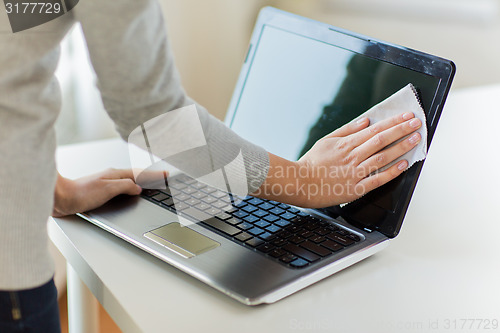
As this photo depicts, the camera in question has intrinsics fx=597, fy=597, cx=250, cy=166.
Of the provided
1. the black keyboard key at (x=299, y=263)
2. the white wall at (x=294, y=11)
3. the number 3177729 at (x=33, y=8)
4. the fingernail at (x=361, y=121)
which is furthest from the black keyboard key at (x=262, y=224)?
the white wall at (x=294, y=11)

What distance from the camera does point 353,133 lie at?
85cm

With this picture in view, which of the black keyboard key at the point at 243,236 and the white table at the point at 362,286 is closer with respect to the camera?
the white table at the point at 362,286

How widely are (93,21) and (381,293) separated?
41cm

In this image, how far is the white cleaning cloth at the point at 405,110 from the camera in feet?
2.51

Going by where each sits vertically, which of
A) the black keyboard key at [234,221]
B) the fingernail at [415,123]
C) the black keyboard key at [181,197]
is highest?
the fingernail at [415,123]

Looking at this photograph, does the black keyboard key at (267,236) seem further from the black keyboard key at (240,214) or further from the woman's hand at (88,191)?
the woman's hand at (88,191)

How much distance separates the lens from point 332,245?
28.2 inches

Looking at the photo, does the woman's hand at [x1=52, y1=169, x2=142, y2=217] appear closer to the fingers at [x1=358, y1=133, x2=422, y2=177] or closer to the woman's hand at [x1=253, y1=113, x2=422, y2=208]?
the woman's hand at [x1=253, y1=113, x2=422, y2=208]

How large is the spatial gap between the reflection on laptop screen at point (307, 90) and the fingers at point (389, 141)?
0.03 m

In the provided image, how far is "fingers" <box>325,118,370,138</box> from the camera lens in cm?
84

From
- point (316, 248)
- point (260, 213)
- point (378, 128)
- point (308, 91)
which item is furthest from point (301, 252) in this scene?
point (308, 91)

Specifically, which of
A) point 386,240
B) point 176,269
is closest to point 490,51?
point 386,240

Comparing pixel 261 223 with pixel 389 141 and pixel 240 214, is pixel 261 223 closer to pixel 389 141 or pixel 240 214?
pixel 240 214

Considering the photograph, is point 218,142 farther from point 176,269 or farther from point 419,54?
point 419,54
